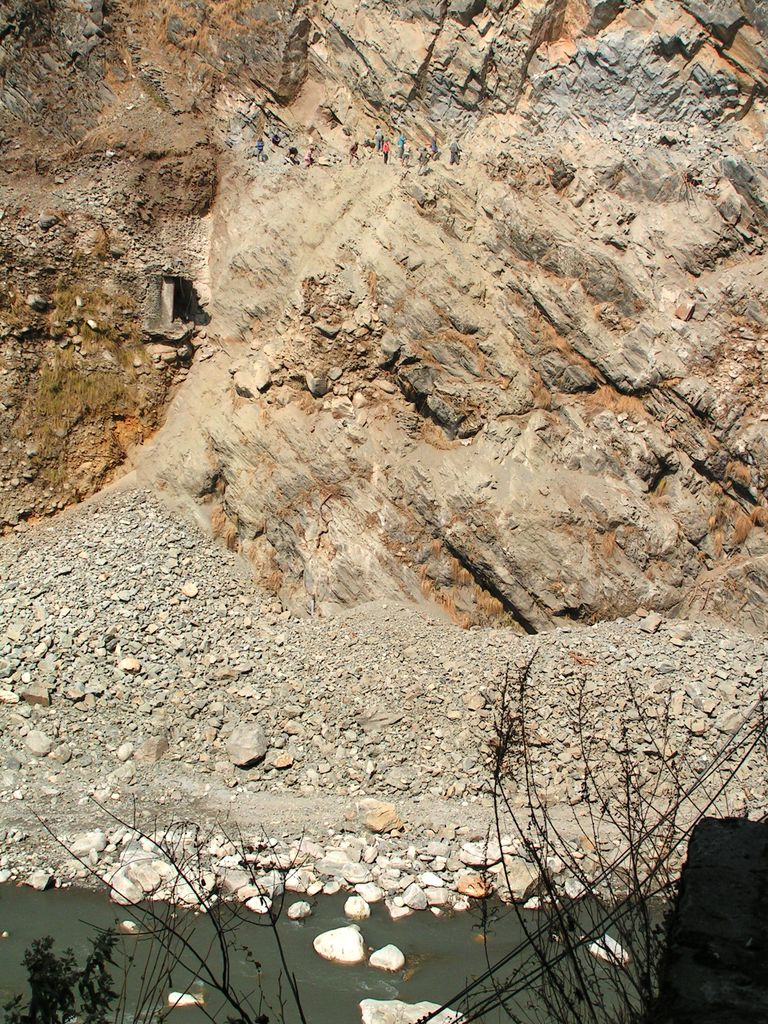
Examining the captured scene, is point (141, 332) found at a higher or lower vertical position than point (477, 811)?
higher

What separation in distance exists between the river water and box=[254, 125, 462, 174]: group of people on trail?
10.6 metres

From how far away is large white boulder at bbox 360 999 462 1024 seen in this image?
665 centimetres

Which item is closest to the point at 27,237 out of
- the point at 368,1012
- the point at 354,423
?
the point at 354,423

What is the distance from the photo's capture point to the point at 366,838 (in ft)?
30.3

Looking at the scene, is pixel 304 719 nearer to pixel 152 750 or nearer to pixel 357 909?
pixel 152 750

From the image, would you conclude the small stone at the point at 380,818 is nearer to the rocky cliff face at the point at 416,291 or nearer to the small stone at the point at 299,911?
the small stone at the point at 299,911

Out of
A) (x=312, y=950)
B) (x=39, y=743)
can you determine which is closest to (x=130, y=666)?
(x=39, y=743)

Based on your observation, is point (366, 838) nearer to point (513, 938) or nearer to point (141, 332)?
point (513, 938)

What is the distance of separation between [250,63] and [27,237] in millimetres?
5066

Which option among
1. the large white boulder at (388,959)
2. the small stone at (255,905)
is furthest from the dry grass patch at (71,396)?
the large white boulder at (388,959)

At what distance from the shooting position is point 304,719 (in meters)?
10.6

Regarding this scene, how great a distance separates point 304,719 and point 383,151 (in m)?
9.39

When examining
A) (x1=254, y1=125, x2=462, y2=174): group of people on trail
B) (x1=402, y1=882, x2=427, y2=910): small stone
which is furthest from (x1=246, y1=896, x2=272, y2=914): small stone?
(x1=254, y1=125, x2=462, y2=174): group of people on trail

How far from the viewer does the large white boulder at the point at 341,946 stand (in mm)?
7527
